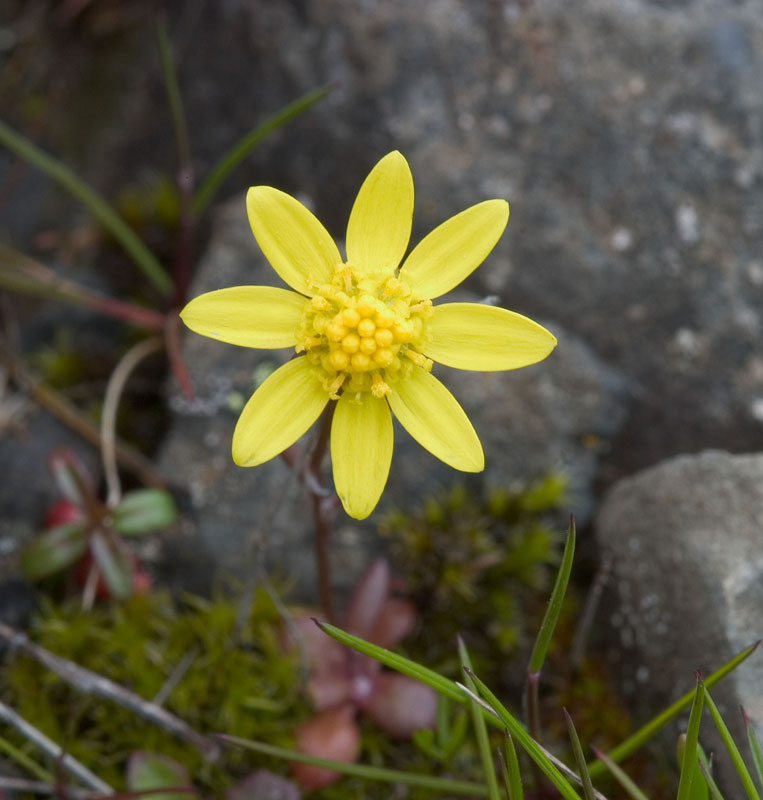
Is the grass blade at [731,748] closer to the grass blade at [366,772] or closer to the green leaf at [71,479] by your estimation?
the grass blade at [366,772]

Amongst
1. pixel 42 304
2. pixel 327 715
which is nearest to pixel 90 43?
pixel 42 304

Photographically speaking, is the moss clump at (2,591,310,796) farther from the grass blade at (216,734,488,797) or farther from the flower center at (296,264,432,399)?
the flower center at (296,264,432,399)

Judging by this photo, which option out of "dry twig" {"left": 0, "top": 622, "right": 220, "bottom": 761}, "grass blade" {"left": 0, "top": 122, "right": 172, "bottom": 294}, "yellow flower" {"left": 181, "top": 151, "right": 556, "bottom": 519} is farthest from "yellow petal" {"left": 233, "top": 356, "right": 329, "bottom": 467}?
"grass blade" {"left": 0, "top": 122, "right": 172, "bottom": 294}

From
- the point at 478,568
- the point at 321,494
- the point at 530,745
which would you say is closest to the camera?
the point at 530,745

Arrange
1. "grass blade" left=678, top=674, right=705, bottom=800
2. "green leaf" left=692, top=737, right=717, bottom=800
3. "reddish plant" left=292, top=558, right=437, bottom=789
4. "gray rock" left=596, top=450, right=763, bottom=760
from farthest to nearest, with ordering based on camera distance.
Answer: "reddish plant" left=292, top=558, right=437, bottom=789, "gray rock" left=596, top=450, right=763, bottom=760, "green leaf" left=692, top=737, right=717, bottom=800, "grass blade" left=678, top=674, right=705, bottom=800

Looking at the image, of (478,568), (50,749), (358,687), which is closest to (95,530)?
(50,749)

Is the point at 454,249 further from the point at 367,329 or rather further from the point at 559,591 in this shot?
the point at 559,591
